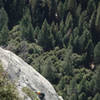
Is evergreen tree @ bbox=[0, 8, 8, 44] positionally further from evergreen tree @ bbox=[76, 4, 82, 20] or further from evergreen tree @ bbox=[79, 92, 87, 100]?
evergreen tree @ bbox=[79, 92, 87, 100]

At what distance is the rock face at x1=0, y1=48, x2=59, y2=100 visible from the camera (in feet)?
42.4

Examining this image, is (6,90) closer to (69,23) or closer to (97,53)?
(97,53)

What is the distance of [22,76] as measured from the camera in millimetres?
13617

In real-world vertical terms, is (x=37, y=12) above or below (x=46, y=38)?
above

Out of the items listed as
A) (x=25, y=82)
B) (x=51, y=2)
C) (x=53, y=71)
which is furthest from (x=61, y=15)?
(x=25, y=82)

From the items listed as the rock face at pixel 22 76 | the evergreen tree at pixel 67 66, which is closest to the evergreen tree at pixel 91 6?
the evergreen tree at pixel 67 66

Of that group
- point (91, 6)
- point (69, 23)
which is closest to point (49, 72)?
point (69, 23)

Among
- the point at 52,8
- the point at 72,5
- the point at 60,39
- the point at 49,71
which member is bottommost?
the point at 49,71

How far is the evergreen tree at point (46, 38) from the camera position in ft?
243

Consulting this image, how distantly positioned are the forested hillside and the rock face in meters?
42.6

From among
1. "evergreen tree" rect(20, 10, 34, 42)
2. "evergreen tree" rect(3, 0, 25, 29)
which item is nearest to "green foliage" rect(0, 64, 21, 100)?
"evergreen tree" rect(20, 10, 34, 42)

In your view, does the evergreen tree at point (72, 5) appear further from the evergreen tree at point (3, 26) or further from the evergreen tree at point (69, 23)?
the evergreen tree at point (3, 26)

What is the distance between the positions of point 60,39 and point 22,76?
200 feet

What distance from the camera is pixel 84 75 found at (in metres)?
62.6
